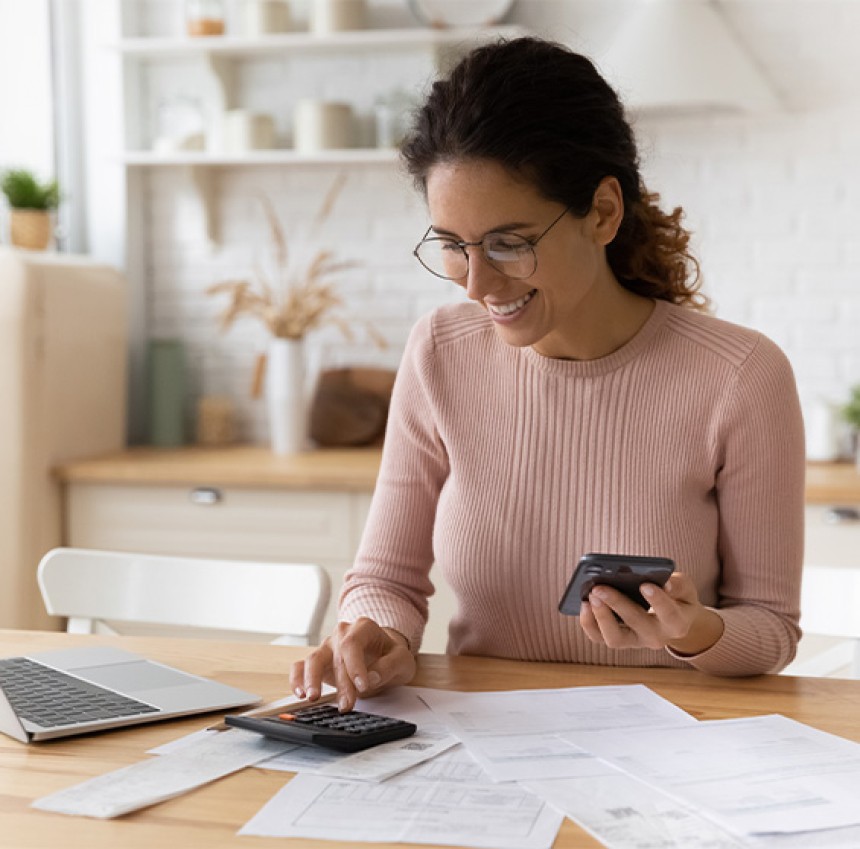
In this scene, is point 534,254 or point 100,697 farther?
point 534,254

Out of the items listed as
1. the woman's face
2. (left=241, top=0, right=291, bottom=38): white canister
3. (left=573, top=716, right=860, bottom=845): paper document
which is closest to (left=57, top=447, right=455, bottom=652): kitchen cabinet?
(left=241, top=0, right=291, bottom=38): white canister

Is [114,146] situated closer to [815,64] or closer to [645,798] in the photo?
[815,64]

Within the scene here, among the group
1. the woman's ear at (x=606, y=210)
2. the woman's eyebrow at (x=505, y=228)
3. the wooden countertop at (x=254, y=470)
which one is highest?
the woman's ear at (x=606, y=210)

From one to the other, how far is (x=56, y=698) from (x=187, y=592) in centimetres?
63

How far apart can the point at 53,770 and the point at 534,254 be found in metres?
0.81

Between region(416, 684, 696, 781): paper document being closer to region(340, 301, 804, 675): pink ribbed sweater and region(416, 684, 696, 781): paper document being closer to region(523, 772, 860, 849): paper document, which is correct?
region(523, 772, 860, 849): paper document

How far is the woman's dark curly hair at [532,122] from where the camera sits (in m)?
1.56

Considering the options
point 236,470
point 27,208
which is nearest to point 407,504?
point 236,470

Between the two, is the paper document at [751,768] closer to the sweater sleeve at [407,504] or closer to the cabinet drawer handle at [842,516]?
the sweater sleeve at [407,504]

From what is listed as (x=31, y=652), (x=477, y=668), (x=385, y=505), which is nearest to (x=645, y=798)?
(x=477, y=668)

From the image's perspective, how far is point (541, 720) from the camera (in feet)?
4.51

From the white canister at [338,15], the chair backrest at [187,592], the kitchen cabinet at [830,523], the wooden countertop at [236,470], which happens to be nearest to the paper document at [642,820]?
the chair backrest at [187,592]

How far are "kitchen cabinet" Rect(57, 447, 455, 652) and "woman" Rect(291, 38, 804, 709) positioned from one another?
4.71ft

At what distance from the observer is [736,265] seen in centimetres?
364
